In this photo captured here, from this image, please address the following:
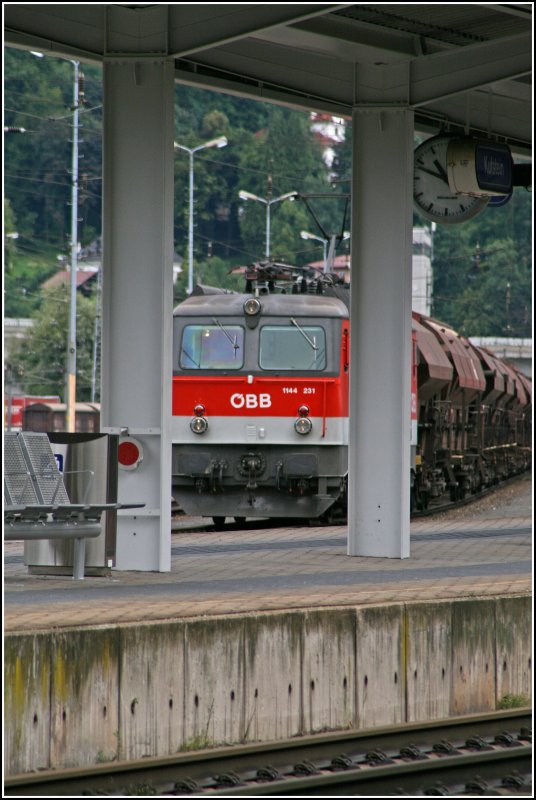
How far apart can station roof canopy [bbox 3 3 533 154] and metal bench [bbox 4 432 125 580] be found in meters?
3.27

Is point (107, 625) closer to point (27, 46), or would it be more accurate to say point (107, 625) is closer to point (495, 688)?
point (495, 688)

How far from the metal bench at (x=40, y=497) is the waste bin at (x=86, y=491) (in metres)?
0.36

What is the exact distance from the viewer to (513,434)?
3891cm

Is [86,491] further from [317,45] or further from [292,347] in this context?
[292,347]

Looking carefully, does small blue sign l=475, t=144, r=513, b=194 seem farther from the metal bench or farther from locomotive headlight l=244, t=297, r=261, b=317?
locomotive headlight l=244, t=297, r=261, b=317

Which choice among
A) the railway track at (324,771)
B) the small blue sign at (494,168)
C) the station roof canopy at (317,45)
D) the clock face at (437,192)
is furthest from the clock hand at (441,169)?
the railway track at (324,771)

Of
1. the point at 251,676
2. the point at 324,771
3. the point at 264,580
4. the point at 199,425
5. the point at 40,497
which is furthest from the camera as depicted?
the point at 199,425

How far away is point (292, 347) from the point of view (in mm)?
18938

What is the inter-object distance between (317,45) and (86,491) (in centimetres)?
437

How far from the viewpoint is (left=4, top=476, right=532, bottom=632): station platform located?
27.2 ft

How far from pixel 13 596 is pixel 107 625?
1.81 metres

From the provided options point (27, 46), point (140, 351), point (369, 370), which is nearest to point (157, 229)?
point (140, 351)

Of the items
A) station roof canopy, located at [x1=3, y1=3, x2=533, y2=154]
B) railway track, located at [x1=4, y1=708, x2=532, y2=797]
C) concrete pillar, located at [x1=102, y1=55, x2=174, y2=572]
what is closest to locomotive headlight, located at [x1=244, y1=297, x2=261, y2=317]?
station roof canopy, located at [x1=3, y1=3, x2=533, y2=154]

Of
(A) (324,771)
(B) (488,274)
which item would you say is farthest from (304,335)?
(B) (488,274)
